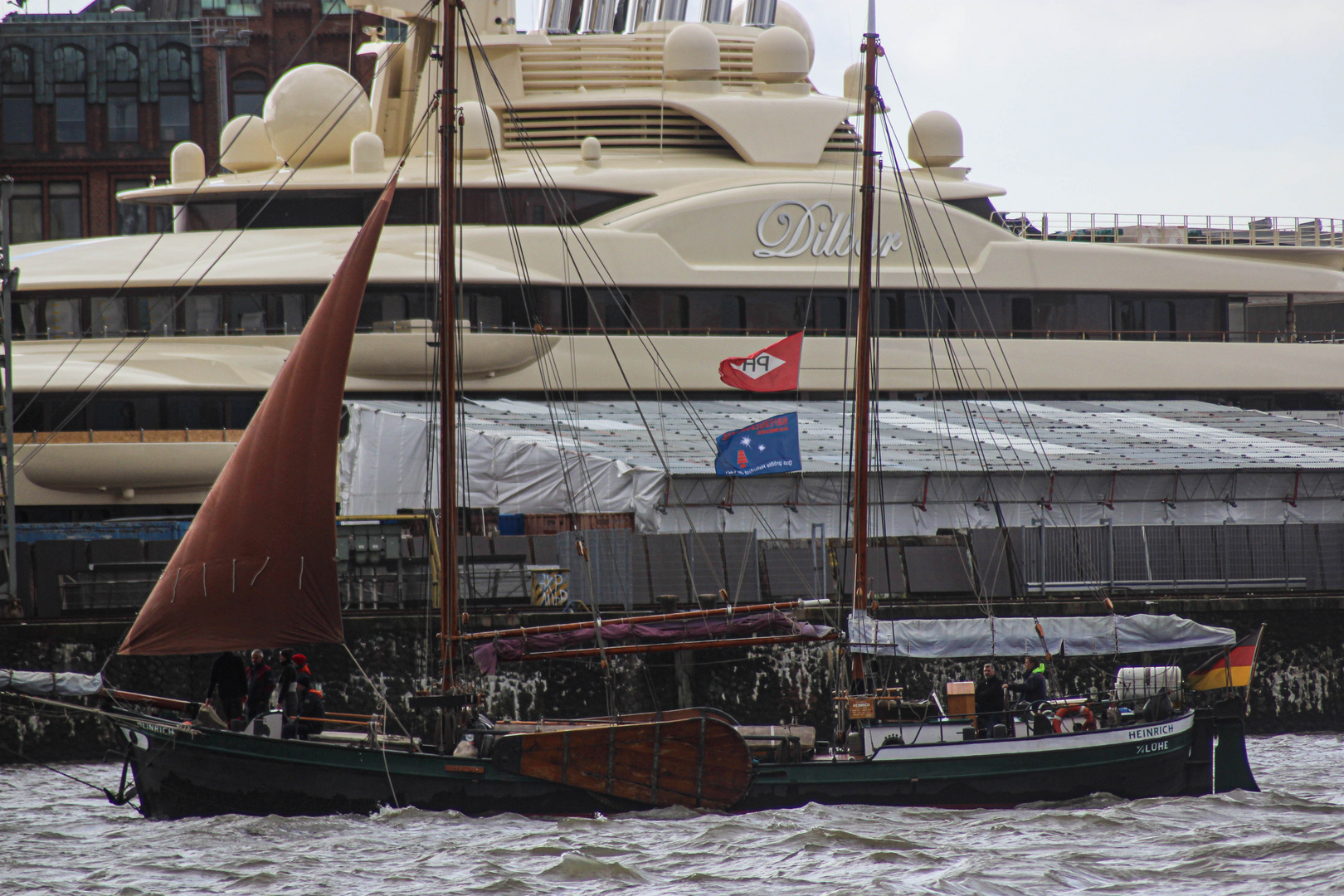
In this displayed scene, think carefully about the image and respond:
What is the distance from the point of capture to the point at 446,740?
73.8 feet

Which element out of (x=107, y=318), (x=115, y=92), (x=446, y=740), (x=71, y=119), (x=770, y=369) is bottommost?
(x=446, y=740)

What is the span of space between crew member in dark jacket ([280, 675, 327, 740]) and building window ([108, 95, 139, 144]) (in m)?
55.9

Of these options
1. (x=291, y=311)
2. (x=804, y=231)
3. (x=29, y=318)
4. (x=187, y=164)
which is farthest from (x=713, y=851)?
(x=187, y=164)

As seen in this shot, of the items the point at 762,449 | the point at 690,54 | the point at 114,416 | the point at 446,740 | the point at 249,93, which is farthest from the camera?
the point at 249,93

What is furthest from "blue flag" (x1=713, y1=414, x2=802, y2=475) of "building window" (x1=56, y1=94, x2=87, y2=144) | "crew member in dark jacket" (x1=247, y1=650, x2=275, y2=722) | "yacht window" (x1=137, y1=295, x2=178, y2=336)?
"building window" (x1=56, y1=94, x2=87, y2=144)

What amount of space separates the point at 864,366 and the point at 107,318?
21.9 m

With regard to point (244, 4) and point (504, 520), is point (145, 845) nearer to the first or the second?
point (504, 520)

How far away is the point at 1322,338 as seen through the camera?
166 feet

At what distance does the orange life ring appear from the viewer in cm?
2281

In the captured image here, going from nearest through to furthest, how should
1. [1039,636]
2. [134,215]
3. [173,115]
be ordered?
1. [1039,636]
2. [173,115]
3. [134,215]

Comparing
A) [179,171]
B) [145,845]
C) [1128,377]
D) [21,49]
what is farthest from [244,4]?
[145,845]

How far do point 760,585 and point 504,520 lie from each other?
679cm

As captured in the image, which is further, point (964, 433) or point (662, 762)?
point (964, 433)

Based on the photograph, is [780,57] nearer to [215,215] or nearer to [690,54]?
[690,54]
